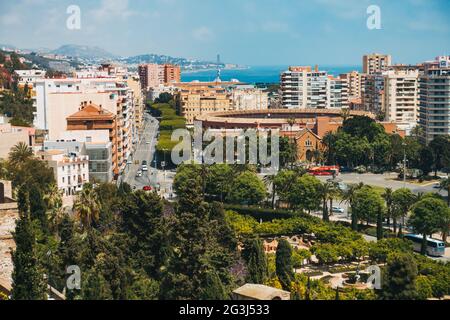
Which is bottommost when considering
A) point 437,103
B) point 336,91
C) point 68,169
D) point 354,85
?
point 68,169

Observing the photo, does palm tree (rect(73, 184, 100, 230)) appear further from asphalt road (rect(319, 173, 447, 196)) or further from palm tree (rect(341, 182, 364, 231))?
asphalt road (rect(319, 173, 447, 196))

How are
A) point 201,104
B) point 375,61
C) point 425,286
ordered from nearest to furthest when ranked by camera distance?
point 425,286
point 201,104
point 375,61

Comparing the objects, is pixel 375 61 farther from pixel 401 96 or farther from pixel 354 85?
pixel 401 96

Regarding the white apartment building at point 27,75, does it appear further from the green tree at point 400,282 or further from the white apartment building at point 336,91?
the green tree at point 400,282

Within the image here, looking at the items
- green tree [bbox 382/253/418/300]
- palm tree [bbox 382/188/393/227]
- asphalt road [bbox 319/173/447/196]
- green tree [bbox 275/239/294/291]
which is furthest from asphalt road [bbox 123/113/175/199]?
green tree [bbox 382/253/418/300]

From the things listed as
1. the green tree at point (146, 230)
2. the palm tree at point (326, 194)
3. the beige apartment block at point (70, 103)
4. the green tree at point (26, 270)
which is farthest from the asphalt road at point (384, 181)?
the green tree at point (26, 270)

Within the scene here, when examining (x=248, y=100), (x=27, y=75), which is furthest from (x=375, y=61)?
(x=27, y=75)

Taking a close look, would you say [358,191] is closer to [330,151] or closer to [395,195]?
[395,195]
